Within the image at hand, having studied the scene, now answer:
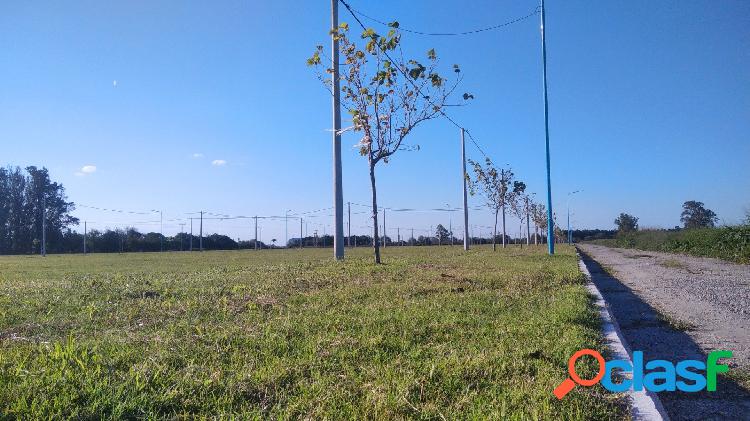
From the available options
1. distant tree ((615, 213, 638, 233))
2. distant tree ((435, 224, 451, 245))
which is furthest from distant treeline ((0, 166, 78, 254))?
distant tree ((615, 213, 638, 233))

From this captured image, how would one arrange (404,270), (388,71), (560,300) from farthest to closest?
(388,71)
(404,270)
(560,300)

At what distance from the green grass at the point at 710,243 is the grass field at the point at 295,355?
18.8 metres

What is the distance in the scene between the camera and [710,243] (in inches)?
1049

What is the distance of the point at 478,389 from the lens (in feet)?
10.6

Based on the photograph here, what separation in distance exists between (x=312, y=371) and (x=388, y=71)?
953 centimetres

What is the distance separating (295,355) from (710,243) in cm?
2811

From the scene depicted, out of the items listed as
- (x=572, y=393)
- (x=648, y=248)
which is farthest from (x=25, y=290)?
(x=648, y=248)

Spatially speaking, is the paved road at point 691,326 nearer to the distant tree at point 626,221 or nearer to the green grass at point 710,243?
the green grass at point 710,243

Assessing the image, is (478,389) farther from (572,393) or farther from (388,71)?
(388,71)

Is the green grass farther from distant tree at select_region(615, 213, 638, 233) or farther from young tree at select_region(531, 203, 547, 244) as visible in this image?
distant tree at select_region(615, 213, 638, 233)

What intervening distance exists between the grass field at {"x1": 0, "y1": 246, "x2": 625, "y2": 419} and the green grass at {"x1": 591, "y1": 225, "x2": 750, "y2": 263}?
18.8 meters

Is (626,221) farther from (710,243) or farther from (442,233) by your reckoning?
(710,243)

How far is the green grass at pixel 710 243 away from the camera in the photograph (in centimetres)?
2198

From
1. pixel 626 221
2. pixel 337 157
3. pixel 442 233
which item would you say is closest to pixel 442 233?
pixel 442 233
